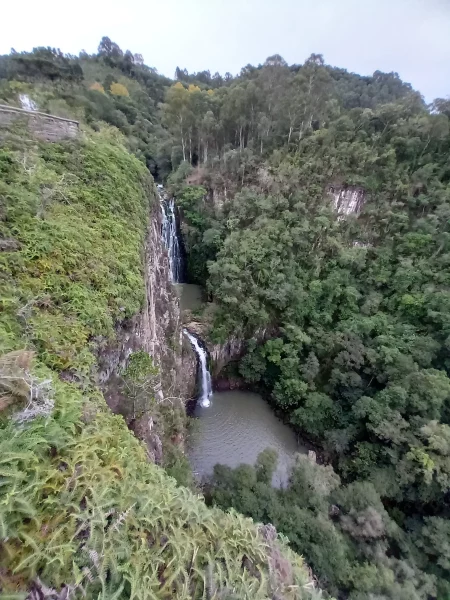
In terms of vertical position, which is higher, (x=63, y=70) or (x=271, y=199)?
(x=63, y=70)

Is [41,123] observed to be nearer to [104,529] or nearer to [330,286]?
[104,529]

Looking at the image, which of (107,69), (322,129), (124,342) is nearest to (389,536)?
(124,342)

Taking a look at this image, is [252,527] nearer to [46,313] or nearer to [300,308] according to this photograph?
[46,313]

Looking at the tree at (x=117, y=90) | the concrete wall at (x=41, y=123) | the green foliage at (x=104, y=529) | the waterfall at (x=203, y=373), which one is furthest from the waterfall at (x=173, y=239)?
the green foliage at (x=104, y=529)

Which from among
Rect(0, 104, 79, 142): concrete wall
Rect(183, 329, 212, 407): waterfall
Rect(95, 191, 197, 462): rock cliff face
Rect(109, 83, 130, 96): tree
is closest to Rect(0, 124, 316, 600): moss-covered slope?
Rect(95, 191, 197, 462): rock cliff face

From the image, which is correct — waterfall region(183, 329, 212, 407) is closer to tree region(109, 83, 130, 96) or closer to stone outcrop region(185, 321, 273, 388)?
stone outcrop region(185, 321, 273, 388)

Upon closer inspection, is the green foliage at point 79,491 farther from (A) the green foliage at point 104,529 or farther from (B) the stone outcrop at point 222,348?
(B) the stone outcrop at point 222,348

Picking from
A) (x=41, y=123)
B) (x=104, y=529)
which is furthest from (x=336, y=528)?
(x=41, y=123)
